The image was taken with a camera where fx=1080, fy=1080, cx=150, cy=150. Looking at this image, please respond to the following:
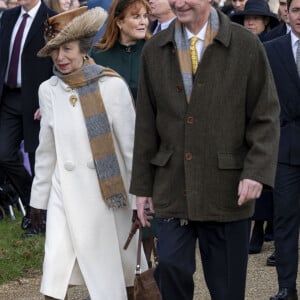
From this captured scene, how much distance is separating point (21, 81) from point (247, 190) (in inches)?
189

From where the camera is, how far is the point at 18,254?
28.7 ft

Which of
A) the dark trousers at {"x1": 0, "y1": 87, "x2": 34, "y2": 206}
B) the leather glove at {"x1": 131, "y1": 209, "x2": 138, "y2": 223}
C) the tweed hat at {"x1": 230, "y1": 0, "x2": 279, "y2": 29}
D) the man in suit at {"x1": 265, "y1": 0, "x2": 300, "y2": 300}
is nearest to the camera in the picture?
the leather glove at {"x1": 131, "y1": 209, "x2": 138, "y2": 223}

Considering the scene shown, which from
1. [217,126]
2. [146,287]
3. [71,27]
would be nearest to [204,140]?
[217,126]

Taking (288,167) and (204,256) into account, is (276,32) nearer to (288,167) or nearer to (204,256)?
(288,167)

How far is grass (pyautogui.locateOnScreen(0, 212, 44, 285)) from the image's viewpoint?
8.28 m

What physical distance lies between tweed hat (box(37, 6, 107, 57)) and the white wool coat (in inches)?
9.7

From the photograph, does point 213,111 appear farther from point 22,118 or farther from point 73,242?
point 22,118

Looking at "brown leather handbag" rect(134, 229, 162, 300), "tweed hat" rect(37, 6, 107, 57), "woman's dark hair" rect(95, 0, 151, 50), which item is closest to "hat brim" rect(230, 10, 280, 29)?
"woman's dark hair" rect(95, 0, 151, 50)

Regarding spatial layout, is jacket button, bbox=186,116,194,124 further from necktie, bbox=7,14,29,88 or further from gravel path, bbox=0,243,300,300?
necktie, bbox=7,14,29,88

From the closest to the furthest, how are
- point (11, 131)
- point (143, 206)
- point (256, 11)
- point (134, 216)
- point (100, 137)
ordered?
point (143, 206) < point (134, 216) < point (100, 137) < point (256, 11) < point (11, 131)

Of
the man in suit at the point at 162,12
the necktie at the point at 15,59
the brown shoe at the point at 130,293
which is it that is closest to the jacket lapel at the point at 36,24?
the necktie at the point at 15,59

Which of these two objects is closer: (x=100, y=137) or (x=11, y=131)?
(x=100, y=137)

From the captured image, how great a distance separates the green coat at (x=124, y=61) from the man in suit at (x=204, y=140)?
2175 mm

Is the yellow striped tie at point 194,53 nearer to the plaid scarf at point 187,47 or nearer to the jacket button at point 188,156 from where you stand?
the plaid scarf at point 187,47
